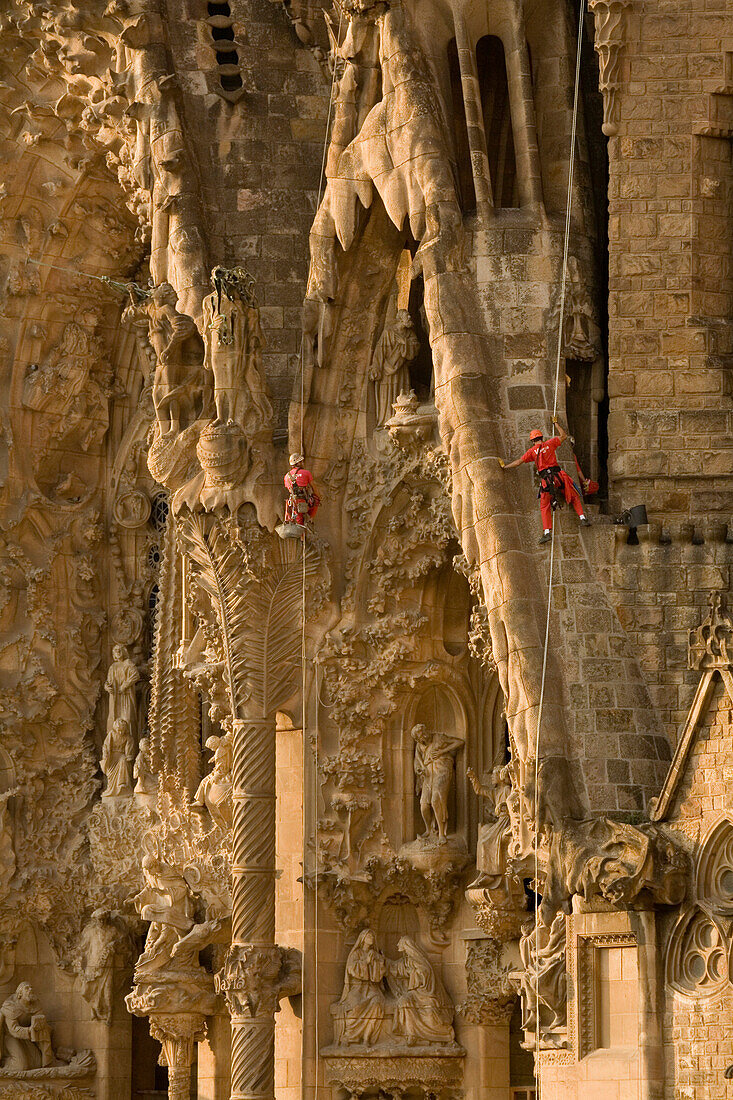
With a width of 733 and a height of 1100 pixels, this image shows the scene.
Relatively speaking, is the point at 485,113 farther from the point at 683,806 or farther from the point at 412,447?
the point at 683,806

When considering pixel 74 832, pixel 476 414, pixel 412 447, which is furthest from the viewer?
pixel 74 832

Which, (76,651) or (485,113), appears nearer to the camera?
(485,113)

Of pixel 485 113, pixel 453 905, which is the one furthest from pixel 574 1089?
pixel 485 113

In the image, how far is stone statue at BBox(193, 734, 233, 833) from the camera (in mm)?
28812

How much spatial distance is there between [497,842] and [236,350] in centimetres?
507

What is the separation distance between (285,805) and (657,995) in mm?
5883

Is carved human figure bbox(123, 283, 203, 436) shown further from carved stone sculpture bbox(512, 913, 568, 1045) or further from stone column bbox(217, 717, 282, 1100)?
carved stone sculpture bbox(512, 913, 568, 1045)

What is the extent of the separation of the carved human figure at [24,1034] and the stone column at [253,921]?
15.5 feet

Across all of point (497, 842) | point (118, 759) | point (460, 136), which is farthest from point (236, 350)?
point (118, 759)

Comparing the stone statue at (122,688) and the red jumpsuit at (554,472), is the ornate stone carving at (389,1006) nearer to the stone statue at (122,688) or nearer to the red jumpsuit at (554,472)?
the red jumpsuit at (554,472)

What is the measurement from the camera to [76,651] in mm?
32375

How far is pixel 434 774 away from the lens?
27.5m

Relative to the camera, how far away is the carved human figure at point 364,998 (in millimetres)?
27141

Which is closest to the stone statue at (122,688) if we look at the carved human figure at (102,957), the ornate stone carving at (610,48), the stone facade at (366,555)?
the stone facade at (366,555)
